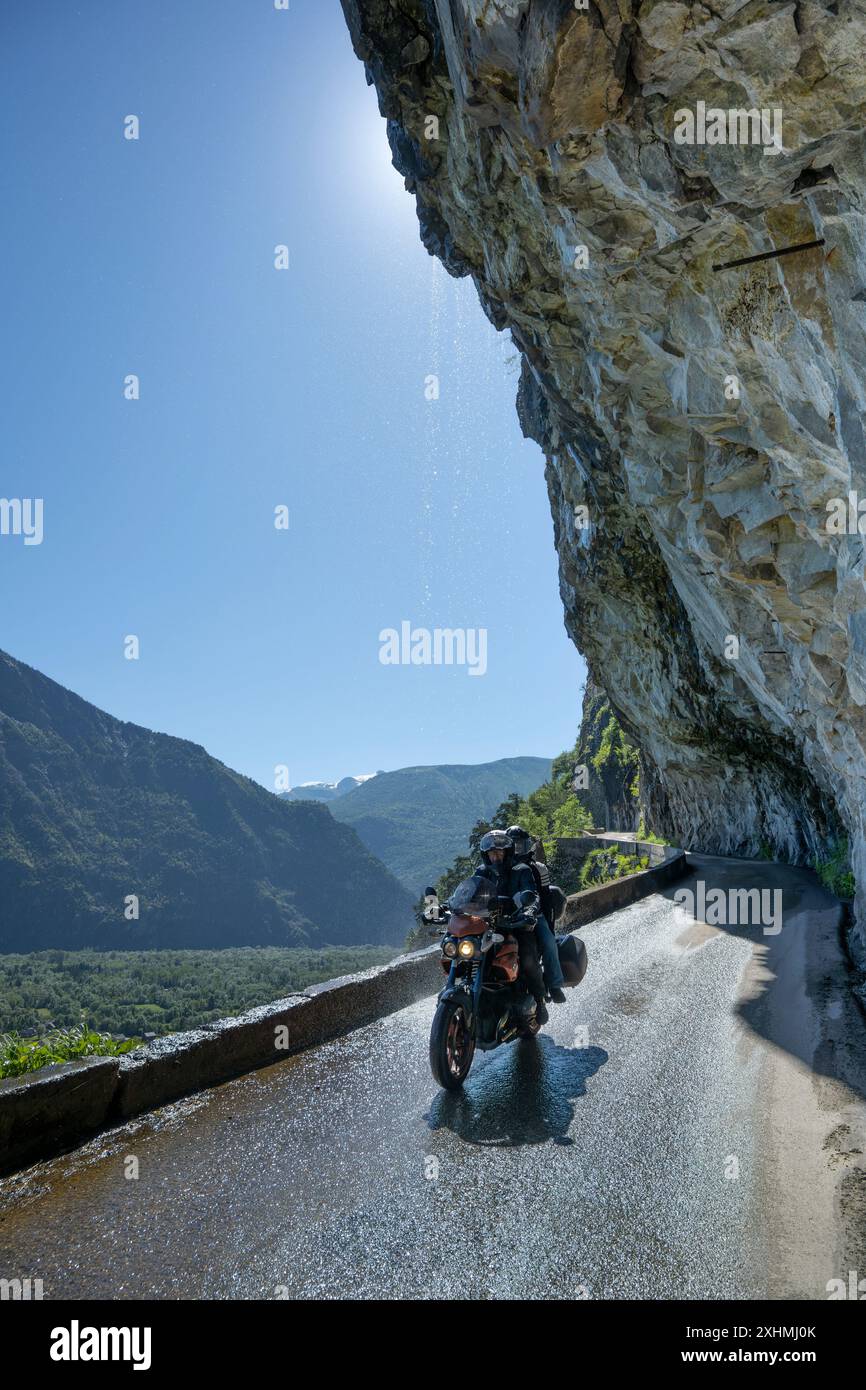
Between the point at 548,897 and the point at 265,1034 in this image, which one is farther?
the point at 548,897

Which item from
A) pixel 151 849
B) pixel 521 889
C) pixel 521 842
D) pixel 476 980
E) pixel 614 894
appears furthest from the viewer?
pixel 151 849

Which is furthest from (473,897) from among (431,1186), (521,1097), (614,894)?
(614,894)

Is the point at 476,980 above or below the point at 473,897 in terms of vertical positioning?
below

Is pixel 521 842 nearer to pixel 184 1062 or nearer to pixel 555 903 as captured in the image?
pixel 555 903

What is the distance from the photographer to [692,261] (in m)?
8.48

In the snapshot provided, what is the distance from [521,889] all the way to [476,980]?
919 mm

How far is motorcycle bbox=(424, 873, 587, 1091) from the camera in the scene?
5074 mm

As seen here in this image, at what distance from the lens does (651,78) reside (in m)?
6.15

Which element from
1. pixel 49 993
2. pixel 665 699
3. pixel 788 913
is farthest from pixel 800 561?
pixel 49 993

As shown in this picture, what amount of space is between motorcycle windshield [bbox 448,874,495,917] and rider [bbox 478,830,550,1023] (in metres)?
0.15

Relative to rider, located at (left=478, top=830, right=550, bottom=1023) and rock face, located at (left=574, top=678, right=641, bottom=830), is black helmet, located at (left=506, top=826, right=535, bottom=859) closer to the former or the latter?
rider, located at (left=478, top=830, right=550, bottom=1023)

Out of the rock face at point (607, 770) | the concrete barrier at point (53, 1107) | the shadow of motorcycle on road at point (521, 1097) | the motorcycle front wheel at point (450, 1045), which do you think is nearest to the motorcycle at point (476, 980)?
the motorcycle front wheel at point (450, 1045)

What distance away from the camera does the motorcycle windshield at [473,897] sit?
17.7 feet

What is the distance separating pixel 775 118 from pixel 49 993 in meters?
88.9
